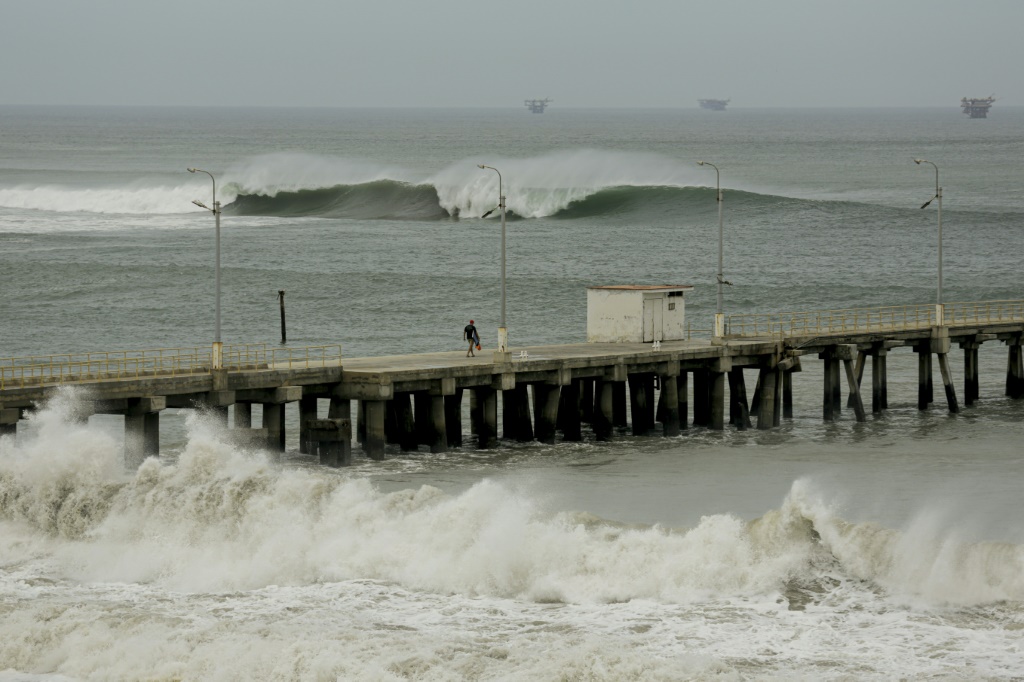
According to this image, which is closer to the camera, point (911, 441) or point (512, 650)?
point (512, 650)

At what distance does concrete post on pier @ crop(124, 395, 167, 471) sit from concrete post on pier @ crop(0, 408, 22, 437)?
2.28 m

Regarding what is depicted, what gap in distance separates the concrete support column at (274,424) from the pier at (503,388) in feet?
0.13

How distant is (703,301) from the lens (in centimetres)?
6831

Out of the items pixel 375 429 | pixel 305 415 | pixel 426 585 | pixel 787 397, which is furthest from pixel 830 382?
pixel 426 585

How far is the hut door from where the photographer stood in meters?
41.8

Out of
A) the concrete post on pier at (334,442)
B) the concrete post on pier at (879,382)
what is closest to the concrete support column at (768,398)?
the concrete post on pier at (879,382)

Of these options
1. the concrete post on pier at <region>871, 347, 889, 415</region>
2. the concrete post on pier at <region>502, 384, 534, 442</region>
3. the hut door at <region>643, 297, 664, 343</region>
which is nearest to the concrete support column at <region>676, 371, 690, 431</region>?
the hut door at <region>643, 297, 664, 343</region>

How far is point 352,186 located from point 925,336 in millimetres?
81365

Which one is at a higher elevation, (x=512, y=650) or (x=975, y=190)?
(x=975, y=190)

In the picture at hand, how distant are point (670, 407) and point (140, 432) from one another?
12.9 meters

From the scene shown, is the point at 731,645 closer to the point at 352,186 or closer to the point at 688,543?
the point at 688,543

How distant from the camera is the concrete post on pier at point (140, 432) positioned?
3303 cm

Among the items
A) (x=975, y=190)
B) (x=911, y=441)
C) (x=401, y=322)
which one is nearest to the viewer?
(x=911, y=441)

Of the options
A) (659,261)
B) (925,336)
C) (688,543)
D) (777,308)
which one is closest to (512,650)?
(688,543)
